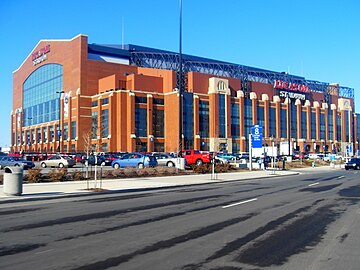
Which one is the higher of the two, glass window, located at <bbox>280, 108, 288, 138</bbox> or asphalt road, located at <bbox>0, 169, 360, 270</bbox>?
glass window, located at <bbox>280, 108, 288, 138</bbox>

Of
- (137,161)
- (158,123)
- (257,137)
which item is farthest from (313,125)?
(137,161)

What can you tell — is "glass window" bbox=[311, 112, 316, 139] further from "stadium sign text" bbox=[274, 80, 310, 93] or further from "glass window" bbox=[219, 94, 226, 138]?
"glass window" bbox=[219, 94, 226, 138]

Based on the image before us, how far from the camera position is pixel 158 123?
94.4 meters

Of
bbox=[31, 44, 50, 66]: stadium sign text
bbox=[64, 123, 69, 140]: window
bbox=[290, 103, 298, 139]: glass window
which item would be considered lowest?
bbox=[64, 123, 69, 140]: window

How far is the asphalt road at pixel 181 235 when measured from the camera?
6930 mm

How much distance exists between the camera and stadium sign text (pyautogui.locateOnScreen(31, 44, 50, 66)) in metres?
109

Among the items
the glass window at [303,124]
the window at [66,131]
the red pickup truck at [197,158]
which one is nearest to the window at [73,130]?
the window at [66,131]

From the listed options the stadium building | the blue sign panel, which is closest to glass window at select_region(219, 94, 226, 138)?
the stadium building

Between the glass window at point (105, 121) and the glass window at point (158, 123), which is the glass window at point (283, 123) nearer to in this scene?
the glass window at point (158, 123)

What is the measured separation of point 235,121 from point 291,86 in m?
25.2

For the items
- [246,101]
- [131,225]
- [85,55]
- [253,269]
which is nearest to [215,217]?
[131,225]

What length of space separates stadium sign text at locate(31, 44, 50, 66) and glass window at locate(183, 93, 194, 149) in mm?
40427

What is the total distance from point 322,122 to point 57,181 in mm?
114165

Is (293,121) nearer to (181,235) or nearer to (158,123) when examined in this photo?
(158,123)
